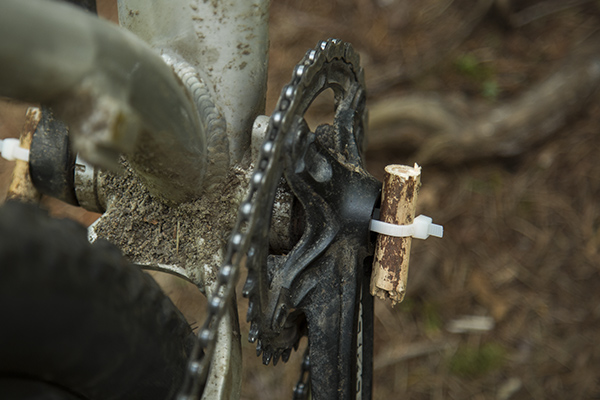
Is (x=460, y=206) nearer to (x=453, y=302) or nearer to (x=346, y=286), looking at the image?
(x=453, y=302)

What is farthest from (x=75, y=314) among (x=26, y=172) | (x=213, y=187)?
(x=26, y=172)

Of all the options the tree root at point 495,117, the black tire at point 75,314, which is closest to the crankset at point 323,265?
the black tire at point 75,314

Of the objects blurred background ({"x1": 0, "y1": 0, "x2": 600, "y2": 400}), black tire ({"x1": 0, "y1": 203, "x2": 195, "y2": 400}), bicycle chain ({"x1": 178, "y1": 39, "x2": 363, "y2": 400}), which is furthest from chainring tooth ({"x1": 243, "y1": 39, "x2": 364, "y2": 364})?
blurred background ({"x1": 0, "y1": 0, "x2": 600, "y2": 400})

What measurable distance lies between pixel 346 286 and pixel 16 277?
0.40m

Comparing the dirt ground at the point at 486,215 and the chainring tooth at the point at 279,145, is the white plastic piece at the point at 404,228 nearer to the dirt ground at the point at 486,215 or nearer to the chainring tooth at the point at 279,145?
the chainring tooth at the point at 279,145

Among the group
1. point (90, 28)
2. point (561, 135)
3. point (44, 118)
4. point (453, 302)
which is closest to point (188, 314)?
point (453, 302)

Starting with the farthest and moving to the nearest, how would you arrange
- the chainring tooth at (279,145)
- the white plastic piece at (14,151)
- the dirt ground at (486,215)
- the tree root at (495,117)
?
the tree root at (495,117)
the dirt ground at (486,215)
the white plastic piece at (14,151)
the chainring tooth at (279,145)

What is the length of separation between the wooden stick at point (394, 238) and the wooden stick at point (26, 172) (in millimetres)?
503

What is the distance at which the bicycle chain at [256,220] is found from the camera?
0.54 meters

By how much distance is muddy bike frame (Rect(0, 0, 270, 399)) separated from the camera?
478mm

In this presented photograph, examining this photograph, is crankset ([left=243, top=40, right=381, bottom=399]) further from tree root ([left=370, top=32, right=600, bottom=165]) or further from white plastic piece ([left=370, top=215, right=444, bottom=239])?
tree root ([left=370, top=32, right=600, bottom=165])

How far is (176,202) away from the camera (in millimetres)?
799

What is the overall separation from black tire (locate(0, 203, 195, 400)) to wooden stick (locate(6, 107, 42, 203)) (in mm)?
371

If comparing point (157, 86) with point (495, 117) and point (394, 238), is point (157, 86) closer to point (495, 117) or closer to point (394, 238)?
point (394, 238)
